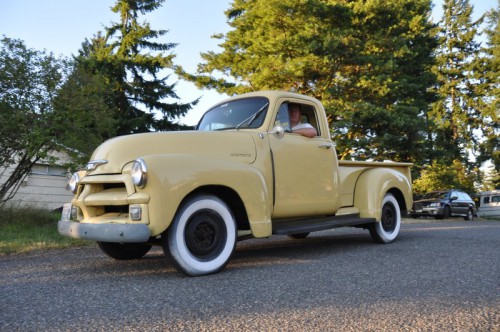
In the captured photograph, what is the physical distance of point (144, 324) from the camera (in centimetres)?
255

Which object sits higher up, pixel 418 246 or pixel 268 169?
pixel 268 169

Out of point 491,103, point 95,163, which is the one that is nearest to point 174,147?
point 95,163

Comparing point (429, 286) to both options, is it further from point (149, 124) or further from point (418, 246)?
point (149, 124)

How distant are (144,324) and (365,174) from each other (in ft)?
15.5

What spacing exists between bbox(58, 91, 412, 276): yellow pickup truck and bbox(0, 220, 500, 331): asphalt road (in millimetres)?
378

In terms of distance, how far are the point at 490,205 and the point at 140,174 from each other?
30289 millimetres

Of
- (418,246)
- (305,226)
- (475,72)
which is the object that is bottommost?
(418,246)

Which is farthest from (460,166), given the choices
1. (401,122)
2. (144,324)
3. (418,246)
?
(144,324)

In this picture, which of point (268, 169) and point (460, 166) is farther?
point (460, 166)

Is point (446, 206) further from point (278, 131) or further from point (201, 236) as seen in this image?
point (201, 236)

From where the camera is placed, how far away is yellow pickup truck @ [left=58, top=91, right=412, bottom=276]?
12.8 ft

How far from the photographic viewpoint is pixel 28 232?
8.12m

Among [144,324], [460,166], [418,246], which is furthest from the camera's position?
[460,166]

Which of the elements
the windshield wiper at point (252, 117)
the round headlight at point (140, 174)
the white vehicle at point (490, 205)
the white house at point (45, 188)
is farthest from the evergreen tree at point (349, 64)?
the round headlight at point (140, 174)
